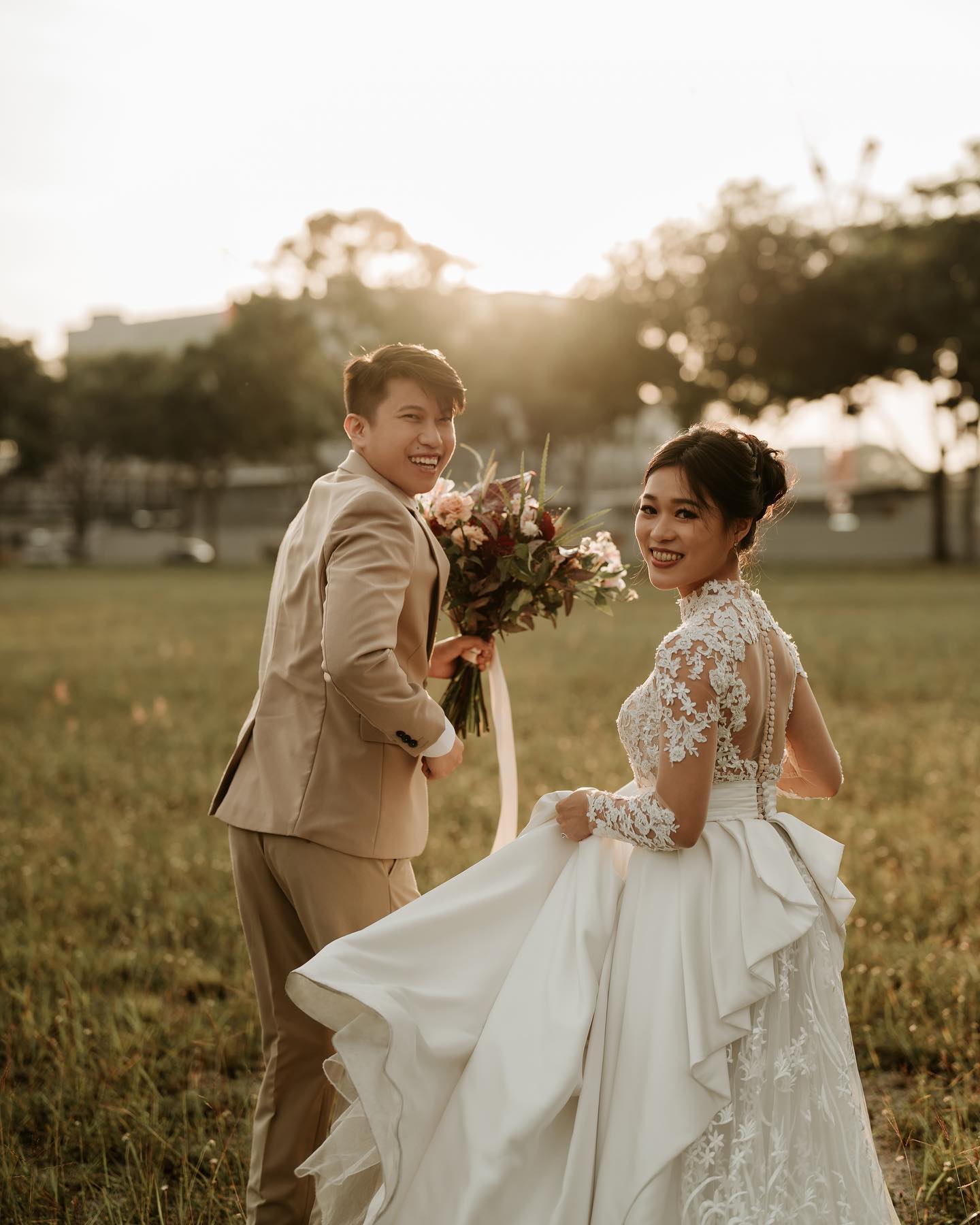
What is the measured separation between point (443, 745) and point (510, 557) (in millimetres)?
659

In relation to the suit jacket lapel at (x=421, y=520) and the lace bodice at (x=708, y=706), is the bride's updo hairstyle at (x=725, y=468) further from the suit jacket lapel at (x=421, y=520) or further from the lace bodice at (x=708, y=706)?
the suit jacket lapel at (x=421, y=520)

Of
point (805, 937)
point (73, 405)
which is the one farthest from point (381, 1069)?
point (73, 405)

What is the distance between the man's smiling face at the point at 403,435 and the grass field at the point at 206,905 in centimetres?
215

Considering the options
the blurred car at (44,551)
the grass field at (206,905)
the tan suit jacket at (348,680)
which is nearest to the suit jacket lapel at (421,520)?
the tan suit jacket at (348,680)

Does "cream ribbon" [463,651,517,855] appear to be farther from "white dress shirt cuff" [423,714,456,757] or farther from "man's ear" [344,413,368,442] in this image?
"man's ear" [344,413,368,442]

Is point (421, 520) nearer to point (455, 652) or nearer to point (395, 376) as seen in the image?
point (395, 376)

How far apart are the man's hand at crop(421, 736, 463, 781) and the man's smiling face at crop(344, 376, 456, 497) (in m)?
0.69

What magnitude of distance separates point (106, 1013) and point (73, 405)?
191 feet

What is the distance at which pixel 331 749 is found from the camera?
3062mm

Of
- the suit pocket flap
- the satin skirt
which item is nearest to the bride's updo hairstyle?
the satin skirt

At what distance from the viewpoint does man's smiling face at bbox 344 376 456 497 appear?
3.10m

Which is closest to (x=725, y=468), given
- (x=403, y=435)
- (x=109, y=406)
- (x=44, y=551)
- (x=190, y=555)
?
(x=403, y=435)

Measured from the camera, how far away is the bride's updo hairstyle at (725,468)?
9.25 feet

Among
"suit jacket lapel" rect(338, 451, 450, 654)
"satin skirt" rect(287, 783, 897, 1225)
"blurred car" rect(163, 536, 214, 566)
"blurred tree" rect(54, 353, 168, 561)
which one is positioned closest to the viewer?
"satin skirt" rect(287, 783, 897, 1225)
